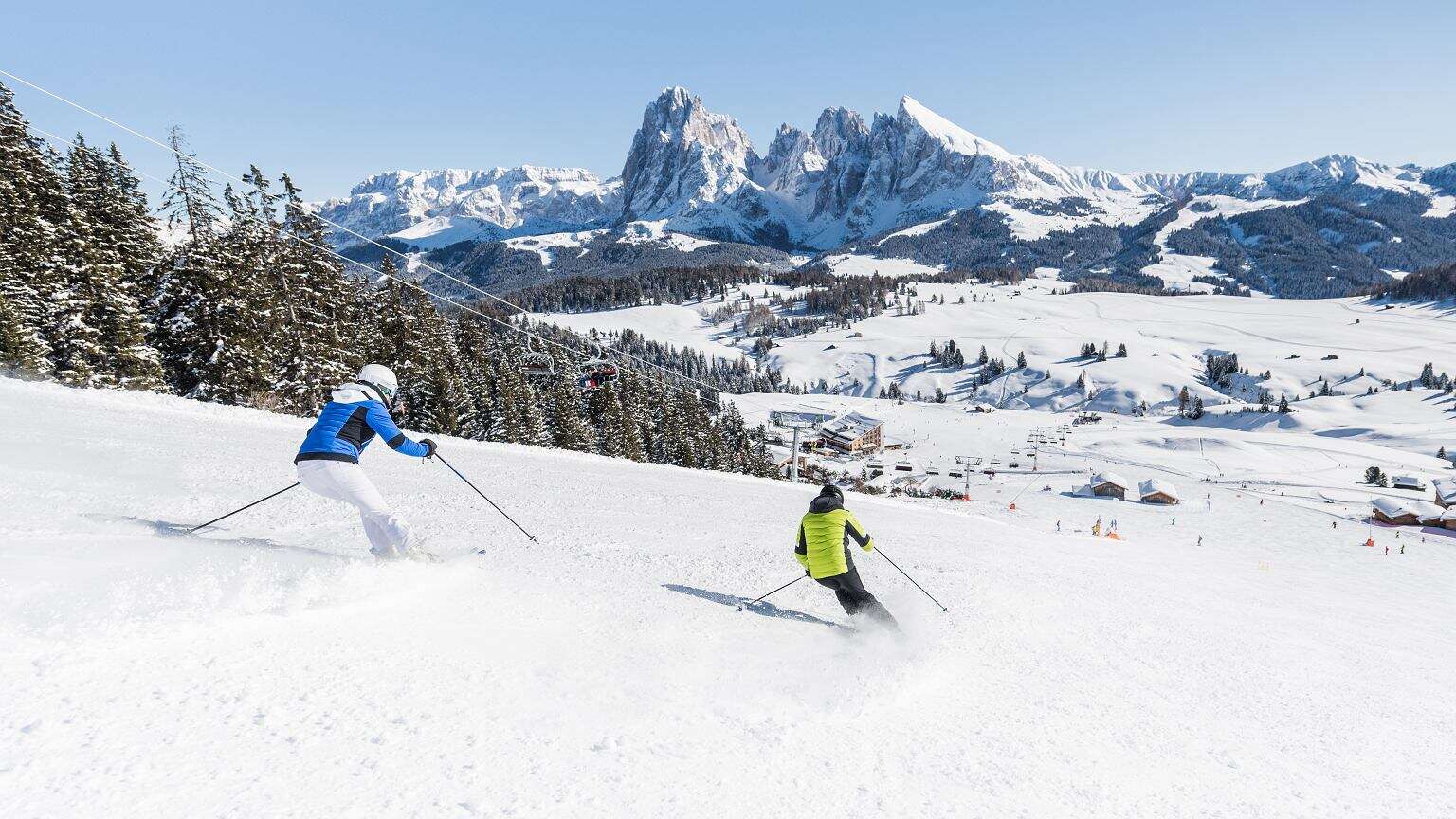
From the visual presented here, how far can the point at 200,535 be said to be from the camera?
7.42 meters

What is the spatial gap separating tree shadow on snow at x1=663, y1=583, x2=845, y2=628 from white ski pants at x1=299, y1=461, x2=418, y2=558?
3137 millimetres

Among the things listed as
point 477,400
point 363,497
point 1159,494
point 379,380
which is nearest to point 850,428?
point 1159,494

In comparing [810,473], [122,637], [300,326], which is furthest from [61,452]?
[810,473]

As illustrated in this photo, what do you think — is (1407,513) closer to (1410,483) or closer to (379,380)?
(1410,483)

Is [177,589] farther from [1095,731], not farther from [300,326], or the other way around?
[300,326]

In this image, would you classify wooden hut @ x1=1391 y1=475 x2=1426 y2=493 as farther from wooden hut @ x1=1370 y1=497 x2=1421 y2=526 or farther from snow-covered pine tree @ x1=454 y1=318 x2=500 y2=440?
snow-covered pine tree @ x1=454 y1=318 x2=500 y2=440

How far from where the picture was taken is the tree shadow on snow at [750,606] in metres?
7.61

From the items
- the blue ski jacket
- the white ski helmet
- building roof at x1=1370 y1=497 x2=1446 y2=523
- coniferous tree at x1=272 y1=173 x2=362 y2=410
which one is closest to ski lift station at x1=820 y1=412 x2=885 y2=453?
building roof at x1=1370 y1=497 x2=1446 y2=523

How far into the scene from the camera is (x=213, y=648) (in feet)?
15.3

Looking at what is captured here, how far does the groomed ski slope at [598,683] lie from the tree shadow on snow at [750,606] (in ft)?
0.44

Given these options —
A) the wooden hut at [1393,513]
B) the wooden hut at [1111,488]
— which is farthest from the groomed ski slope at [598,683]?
the wooden hut at [1393,513]

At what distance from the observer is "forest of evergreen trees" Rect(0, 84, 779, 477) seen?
24438mm

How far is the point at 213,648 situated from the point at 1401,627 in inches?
780

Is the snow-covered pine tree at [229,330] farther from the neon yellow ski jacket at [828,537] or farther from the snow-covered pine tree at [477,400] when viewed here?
the neon yellow ski jacket at [828,537]
